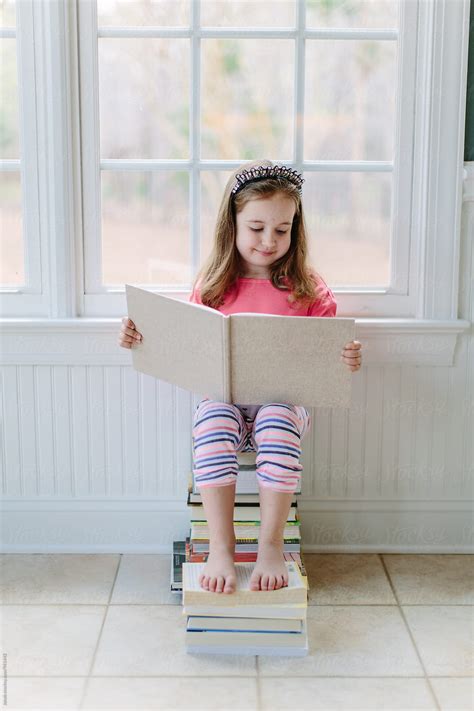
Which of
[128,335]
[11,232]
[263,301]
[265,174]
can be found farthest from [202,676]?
[11,232]

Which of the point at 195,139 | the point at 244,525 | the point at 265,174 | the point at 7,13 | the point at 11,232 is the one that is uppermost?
the point at 7,13

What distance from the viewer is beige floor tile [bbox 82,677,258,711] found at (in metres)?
1.70

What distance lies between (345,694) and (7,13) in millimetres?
1831

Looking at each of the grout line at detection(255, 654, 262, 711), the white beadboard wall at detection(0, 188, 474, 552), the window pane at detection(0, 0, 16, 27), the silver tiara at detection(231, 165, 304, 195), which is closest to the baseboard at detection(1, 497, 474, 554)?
the white beadboard wall at detection(0, 188, 474, 552)

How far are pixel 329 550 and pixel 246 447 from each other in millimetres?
496

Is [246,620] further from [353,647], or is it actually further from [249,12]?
[249,12]

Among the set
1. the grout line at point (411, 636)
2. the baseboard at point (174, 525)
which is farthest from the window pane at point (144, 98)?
the grout line at point (411, 636)

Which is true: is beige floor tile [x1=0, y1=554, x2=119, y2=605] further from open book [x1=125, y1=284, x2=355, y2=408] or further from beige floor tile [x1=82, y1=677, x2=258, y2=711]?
open book [x1=125, y1=284, x2=355, y2=408]

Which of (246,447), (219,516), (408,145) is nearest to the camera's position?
(219,516)

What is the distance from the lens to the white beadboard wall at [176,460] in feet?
7.70

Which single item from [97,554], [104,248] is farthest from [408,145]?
[97,554]

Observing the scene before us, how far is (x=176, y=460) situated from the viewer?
2.38 m

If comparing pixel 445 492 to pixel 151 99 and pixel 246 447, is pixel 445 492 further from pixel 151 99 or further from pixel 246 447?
pixel 151 99

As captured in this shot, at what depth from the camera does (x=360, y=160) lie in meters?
2.32
